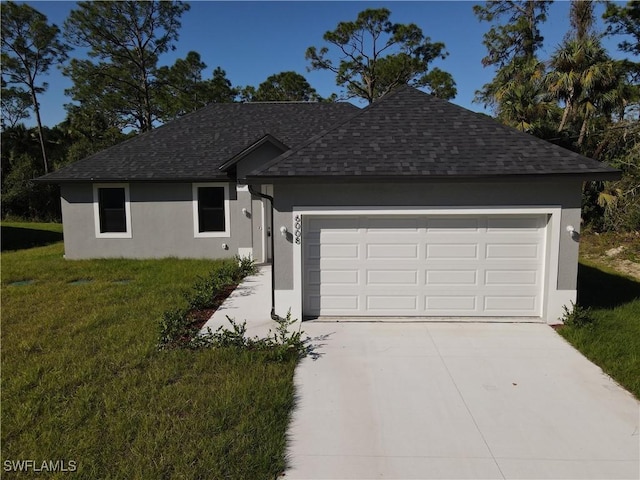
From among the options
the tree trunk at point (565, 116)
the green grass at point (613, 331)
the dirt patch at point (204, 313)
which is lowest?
the dirt patch at point (204, 313)

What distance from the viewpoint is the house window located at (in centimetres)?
1331

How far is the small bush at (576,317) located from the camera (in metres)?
7.00

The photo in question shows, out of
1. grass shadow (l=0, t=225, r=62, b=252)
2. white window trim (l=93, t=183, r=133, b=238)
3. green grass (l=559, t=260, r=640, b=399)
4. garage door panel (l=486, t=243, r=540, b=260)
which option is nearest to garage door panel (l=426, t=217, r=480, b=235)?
garage door panel (l=486, t=243, r=540, b=260)

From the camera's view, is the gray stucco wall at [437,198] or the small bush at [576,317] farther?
the gray stucco wall at [437,198]

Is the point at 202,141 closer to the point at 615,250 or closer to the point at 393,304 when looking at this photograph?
the point at 393,304

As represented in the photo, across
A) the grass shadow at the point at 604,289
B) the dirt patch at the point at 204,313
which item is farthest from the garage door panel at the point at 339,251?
the grass shadow at the point at 604,289

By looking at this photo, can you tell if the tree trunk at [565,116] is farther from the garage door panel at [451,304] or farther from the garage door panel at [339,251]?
the garage door panel at [339,251]

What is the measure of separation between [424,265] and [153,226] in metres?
9.76

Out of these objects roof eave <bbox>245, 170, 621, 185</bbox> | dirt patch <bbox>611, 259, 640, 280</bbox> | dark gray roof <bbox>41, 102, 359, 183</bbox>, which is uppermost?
dark gray roof <bbox>41, 102, 359, 183</bbox>

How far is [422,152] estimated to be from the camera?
7.49 metres

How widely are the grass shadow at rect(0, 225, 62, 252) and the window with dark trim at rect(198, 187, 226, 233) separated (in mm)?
9948

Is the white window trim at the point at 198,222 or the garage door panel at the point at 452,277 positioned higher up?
the white window trim at the point at 198,222

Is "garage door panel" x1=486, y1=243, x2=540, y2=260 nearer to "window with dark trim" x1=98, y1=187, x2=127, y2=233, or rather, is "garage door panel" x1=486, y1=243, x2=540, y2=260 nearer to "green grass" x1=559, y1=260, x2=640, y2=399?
"green grass" x1=559, y1=260, x2=640, y2=399

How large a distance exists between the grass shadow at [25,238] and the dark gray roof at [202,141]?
6.50 metres
